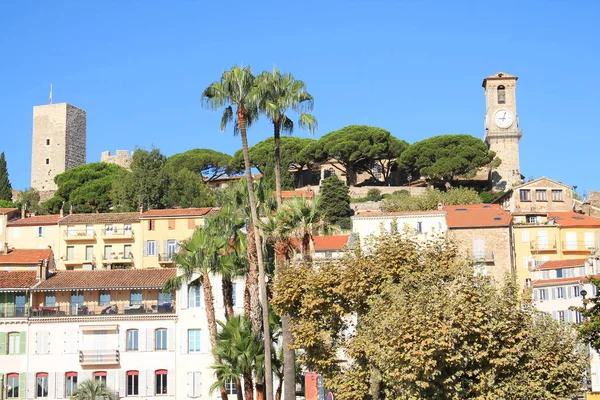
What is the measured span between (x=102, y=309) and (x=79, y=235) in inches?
1159

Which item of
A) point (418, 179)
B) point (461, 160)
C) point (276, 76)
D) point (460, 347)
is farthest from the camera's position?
point (418, 179)

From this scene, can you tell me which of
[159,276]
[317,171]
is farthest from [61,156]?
[159,276]

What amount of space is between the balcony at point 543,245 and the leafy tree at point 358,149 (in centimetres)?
4038

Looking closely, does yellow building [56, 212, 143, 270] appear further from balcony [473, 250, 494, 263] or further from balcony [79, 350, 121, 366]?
balcony [79, 350, 121, 366]

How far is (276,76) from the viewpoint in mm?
41750

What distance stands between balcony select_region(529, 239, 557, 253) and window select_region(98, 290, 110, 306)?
36661 mm

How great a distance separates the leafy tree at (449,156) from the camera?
112 metres

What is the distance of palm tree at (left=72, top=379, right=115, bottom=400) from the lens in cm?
5203

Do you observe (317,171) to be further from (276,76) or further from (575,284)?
(276,76)

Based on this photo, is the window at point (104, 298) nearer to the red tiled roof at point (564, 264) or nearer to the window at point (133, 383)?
the window at point (133, 383)

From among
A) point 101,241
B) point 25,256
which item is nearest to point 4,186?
point 101,241

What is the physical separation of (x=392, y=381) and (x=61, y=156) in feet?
425

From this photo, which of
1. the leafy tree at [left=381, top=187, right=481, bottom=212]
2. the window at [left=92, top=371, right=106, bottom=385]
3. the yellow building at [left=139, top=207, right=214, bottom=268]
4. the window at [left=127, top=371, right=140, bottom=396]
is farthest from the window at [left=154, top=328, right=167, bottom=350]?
the leafy tree at [left=381, top=187, right=481, bottom=212]

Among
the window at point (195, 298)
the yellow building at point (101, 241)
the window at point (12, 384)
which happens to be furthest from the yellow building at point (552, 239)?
the window at point (12, 384)
